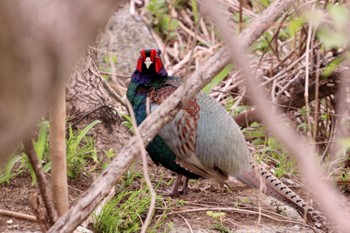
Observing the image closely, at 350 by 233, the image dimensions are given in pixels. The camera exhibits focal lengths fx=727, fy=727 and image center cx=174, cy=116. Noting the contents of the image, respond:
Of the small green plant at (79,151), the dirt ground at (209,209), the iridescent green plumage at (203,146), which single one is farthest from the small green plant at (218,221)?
the small green plant at (79,151)

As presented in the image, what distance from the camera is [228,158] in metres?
4.61

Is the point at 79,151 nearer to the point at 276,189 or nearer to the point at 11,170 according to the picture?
the point at 11,170

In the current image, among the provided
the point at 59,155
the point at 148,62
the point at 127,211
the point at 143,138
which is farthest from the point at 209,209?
the point at 143,138

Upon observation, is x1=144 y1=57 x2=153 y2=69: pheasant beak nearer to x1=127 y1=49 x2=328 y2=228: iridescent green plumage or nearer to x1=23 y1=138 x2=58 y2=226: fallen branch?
x1=127 y1=49 x2=328 y2=228: iridescent green plumage

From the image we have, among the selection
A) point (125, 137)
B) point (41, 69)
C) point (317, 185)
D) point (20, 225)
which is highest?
point (41, 69)

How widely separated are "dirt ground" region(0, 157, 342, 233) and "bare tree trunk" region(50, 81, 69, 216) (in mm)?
889

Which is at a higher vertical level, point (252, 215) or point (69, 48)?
point (69, 48)

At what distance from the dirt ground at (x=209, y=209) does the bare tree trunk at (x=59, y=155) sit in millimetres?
889

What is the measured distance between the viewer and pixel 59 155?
2896mm

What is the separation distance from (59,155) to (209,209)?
1.58 m

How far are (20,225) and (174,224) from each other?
2.77ft

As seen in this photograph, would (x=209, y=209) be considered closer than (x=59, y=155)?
No

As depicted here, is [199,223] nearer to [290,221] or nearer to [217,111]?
[290,221]

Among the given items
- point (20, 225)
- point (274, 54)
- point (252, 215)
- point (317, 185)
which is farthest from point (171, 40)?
point (317, 185)
